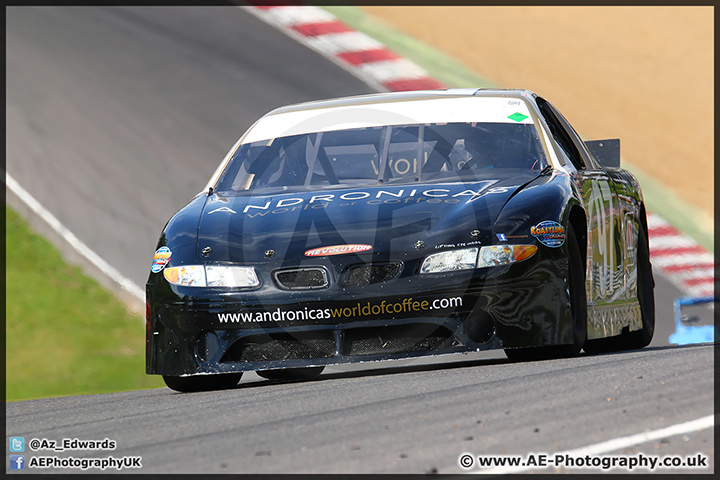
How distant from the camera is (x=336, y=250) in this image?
6.01m

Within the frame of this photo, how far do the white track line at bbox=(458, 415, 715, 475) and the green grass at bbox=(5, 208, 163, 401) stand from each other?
8916mm

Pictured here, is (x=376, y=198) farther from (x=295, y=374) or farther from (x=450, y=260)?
(x=295, y=374)

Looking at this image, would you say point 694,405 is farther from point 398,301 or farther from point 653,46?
point 653,46

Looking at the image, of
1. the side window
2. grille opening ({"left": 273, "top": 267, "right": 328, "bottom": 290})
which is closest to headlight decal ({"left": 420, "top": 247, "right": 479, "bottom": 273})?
grille opening ({"left": 273, "top": 267, "right": 328, "bottom": 290})

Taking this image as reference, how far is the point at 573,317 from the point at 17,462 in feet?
9.89

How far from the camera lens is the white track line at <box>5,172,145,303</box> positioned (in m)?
13.8

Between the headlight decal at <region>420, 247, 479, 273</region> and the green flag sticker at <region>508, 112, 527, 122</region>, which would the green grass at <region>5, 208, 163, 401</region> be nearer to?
the green flag sticker at <region>508, 112, 527, 122</region>

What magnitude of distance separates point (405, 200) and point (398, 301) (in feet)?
2.13

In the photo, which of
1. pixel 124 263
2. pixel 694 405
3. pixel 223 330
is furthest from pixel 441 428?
pixel 124 263

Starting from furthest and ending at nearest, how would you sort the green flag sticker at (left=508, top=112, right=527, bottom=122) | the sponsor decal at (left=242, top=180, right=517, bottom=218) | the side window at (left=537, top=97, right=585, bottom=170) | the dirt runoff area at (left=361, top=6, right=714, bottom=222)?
1. the dirt runoff area at (left=361, top=6, right=714, bottom=222)
2. the side window at (left=537, top=97, right=585, bottom=170)
3. the green flag sticker at (left=508, top=112, right=527, bottom=122)
4. the sponsor decal at (left=242, top=180, right=517, bottom=218)

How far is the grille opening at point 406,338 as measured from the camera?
591cm

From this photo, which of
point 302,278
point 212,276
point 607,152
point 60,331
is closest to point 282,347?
point 302,278

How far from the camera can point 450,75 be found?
74.5 ft

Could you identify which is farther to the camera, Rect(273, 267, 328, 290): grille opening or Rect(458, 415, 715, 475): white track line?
Rect(273, 267, 328, 290): grille opening
